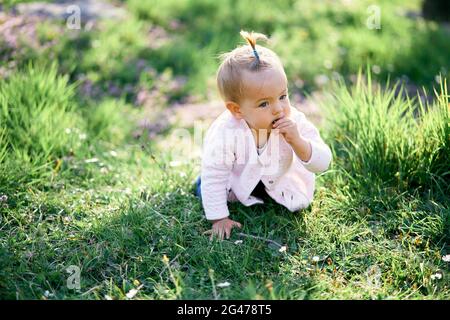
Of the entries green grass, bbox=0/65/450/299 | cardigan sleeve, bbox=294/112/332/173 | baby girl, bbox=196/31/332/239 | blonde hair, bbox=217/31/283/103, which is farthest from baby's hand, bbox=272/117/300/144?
green grass, bbox=0/65/450/299

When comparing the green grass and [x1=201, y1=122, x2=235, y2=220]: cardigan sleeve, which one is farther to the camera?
[x1=201, y1=122, x2=235, y2=220]: cardigan sleeve

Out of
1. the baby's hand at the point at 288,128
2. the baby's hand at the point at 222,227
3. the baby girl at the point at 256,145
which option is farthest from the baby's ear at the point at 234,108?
the baby's hand at the point at 222,227

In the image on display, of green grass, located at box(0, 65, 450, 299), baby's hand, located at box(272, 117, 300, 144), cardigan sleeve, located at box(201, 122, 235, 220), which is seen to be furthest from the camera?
cardigan sleeve, located at box(201, 122, 235, 220)

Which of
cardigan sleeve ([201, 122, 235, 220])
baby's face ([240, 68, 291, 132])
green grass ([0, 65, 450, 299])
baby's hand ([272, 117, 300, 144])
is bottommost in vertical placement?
green grass ([0, 65, 450, 299])

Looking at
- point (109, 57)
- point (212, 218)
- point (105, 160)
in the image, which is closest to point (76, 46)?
point (109, 57)

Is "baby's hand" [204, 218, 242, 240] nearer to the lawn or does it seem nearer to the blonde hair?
the lawn

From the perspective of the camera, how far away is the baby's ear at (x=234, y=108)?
8.80 ft

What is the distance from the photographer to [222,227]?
281 cm

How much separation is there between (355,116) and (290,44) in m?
2.20

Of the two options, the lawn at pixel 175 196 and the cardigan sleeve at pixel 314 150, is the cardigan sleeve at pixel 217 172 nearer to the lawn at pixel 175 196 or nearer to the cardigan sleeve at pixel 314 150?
the lawn at pixel 175 196

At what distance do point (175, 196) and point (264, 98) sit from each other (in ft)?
2.87

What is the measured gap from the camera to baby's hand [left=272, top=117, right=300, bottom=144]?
2.61 metres

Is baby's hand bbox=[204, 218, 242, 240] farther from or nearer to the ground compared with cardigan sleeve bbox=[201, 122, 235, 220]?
nearer to the ground
